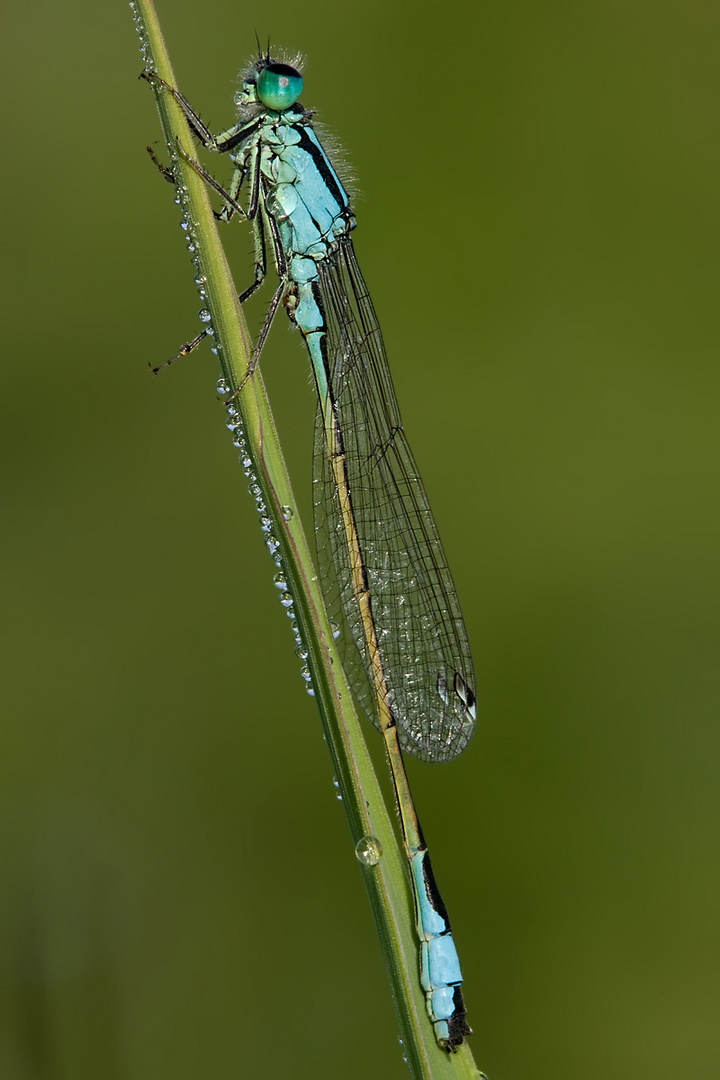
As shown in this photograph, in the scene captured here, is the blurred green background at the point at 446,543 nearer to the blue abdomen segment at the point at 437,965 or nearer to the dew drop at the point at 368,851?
the blue abdomen segment at the point at 437,965

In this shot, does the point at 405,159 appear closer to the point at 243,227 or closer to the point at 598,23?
the point at 243,227

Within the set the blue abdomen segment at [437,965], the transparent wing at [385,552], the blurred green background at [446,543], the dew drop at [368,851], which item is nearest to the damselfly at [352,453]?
the transparent wing at [385,552]

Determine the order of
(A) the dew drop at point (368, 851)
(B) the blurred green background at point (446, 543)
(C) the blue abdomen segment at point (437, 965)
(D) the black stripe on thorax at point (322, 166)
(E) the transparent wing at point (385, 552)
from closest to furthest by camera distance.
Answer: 1. (A) the dew drop at point (368, 851)
2. (C) the blue abdomen segment at point (437, 965)
3. (E) the transparent wing at point (385, 552)
4. (D) the black stripe on thorax at point (322, 166)
5. (B) the blurred green background at point (446, 543)

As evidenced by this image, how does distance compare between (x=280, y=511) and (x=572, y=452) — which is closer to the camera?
(x=280, y=511)

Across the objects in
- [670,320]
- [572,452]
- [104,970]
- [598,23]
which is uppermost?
[598,23]

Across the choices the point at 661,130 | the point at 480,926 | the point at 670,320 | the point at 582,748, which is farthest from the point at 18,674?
the point at 661,130
